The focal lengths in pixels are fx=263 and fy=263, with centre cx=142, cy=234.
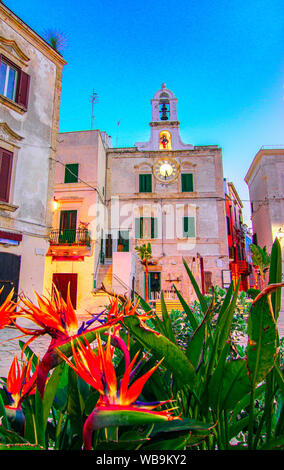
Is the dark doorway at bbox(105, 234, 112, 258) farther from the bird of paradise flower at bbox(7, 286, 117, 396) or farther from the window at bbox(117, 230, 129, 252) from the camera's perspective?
the bird of paradise flower at bbox(7, 286, 117, 396)

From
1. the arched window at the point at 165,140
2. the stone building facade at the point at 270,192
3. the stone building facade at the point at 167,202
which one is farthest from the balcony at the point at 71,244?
the stone building facade at the point at 270,192

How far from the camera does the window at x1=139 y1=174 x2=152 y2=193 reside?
19.2 meters

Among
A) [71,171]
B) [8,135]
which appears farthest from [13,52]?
[71,171]

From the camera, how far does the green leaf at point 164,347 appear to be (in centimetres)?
60

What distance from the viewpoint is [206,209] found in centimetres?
1850

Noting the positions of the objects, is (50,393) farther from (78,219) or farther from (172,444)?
(78,219)

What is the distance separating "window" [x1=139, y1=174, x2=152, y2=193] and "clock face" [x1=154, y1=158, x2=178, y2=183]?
62 cm

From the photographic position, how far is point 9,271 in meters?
8.01

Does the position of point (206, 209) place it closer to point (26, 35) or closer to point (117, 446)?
point (26, 35)

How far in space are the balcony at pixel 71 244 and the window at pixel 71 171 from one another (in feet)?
11.6

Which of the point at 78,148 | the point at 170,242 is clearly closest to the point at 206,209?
the point at 170,242

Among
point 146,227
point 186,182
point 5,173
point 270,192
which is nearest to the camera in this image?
point 5,173

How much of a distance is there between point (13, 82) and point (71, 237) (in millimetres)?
8458

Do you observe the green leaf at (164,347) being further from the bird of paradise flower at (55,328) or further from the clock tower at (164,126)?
the clock tower at (164,126)
